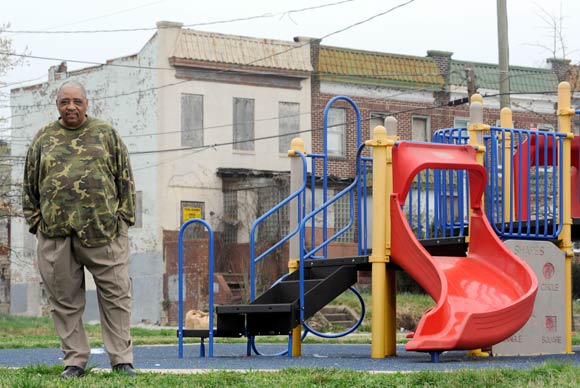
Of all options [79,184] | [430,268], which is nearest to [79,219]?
[79,184]

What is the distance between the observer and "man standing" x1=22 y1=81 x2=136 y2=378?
862cm

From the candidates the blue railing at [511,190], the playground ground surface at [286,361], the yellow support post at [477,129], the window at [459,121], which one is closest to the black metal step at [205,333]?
Result: the playground ground surface at [286,361]

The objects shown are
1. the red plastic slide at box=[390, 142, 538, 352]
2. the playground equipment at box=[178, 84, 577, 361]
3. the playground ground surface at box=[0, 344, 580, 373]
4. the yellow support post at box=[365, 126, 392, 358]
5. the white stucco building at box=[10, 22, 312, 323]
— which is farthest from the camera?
the white stucco building at box=[10, 22, 312, 323]

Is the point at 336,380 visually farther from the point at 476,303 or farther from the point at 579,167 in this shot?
the point at 579,167

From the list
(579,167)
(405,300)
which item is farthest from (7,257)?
(579,167)

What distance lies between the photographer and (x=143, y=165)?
41.6 meters

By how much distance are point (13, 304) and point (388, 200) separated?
120 feet

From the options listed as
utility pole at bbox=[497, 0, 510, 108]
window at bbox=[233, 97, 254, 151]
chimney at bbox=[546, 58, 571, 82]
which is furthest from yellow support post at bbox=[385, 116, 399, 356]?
chimney at bbox=[546, 58, 571, 82]

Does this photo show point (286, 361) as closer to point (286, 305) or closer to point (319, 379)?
point (286, 305)

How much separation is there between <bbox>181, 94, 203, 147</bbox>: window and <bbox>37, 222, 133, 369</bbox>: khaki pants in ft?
106

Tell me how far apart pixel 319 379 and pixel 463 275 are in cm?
450

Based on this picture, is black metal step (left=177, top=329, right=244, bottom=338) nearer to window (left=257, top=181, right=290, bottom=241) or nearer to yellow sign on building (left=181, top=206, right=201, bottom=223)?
window (left=257, top=181, right=290, bottom=241)

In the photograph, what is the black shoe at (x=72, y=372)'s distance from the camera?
8.45 m

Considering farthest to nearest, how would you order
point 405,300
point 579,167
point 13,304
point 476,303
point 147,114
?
point 13,304, point 147,114, point 405,300, point 579,167, point 476,303
